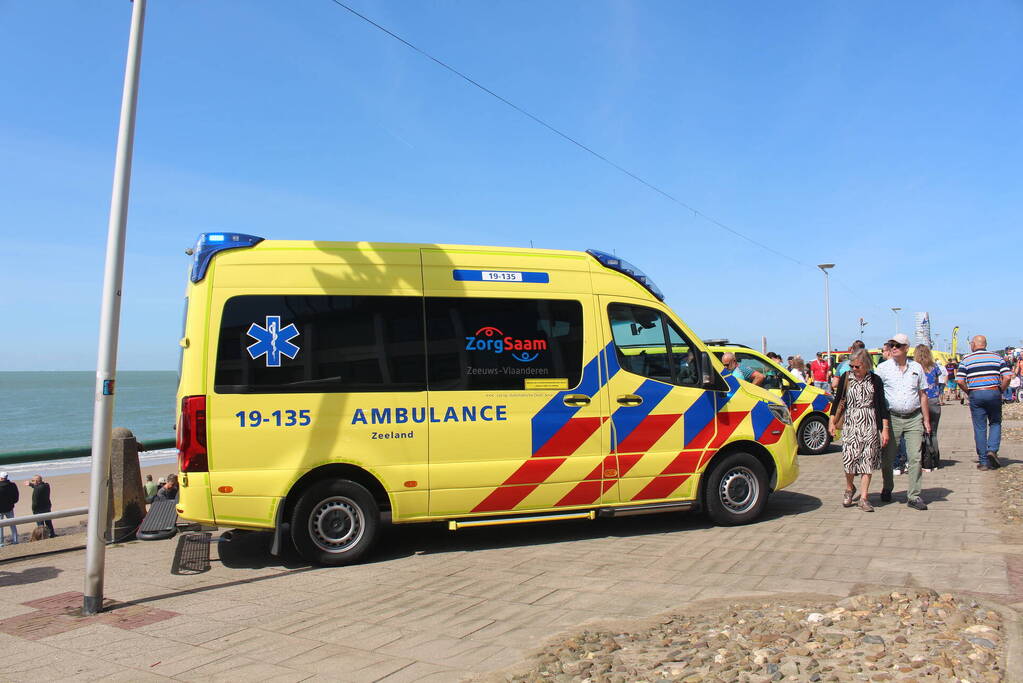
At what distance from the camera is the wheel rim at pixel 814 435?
13.5 meters

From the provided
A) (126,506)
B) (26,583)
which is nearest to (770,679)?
(26,583)

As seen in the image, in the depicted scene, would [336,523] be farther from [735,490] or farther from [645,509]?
[735,490]

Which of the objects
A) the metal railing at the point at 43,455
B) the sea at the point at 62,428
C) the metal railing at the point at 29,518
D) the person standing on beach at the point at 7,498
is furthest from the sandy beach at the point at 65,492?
the metal railing at the point at 29,518

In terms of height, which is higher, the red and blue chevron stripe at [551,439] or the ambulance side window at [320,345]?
the ambulance side window at [320,345]

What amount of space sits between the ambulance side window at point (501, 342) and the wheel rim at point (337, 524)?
1.29m

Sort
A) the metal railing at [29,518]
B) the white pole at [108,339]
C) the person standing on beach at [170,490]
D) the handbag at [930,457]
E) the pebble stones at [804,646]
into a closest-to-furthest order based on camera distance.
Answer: the pebble stones at [804,646]
the white pole at [108,339]
the metal railing at [29,518]
the person standing on beach at [170,490]
the handbag at [930,457]

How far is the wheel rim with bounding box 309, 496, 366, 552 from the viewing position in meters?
6.40

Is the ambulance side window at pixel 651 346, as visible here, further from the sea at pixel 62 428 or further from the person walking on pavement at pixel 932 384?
the sea at pixel 62 428

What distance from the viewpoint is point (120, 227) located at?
5480mm

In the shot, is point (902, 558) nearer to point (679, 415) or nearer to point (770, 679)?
point (679, 415)

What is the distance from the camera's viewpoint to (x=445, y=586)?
5.82 metres

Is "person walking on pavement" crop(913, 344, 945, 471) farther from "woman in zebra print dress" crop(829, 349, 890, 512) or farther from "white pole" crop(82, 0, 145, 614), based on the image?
"white pole" crop(82, 0, 145, 614)

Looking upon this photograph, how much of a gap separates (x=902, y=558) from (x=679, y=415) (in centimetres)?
228

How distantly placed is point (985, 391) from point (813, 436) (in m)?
3.62
